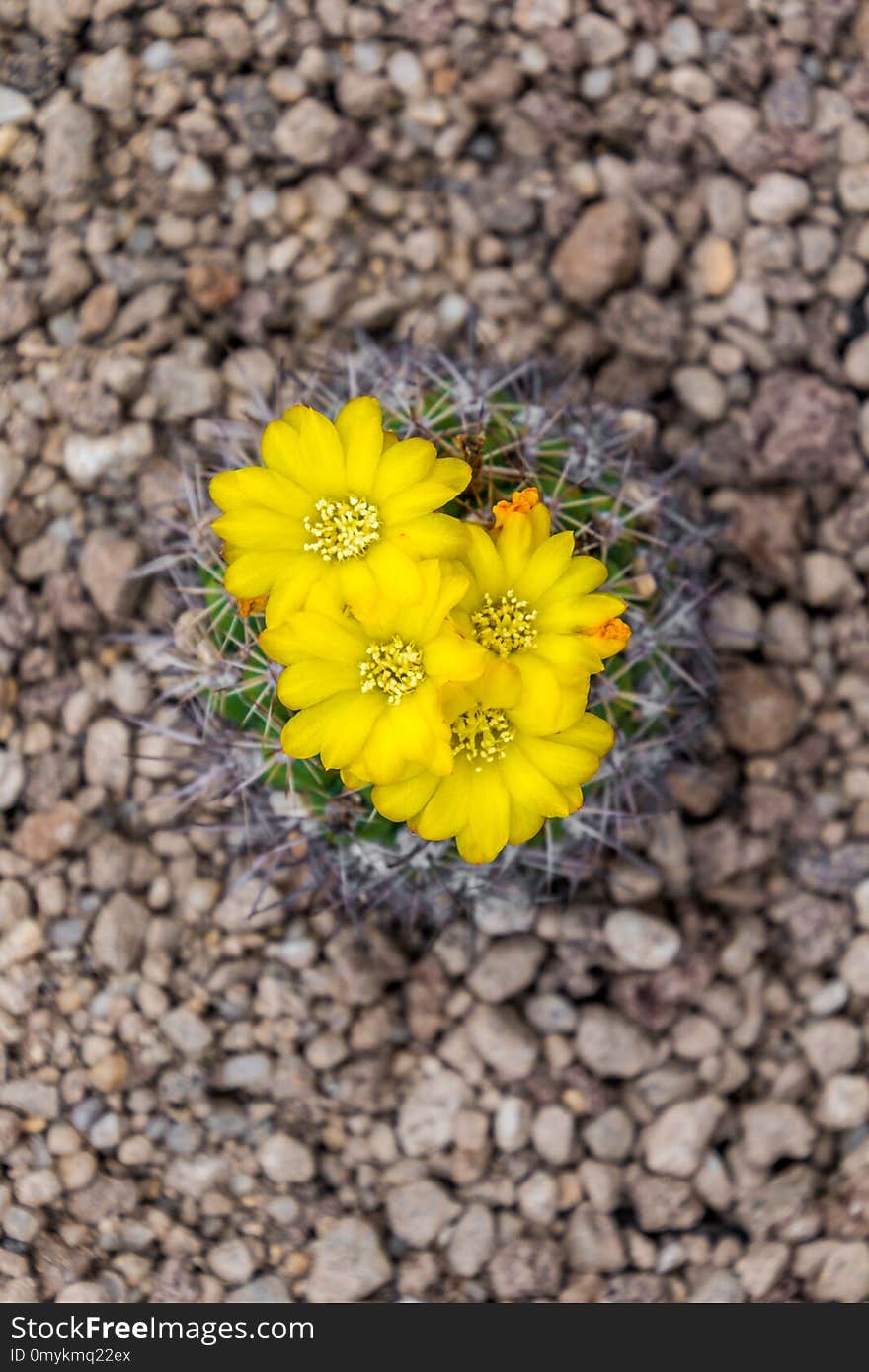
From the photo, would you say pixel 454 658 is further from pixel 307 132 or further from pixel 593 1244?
pixel 307 132

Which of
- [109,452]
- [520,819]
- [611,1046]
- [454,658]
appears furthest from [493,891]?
[109,452]

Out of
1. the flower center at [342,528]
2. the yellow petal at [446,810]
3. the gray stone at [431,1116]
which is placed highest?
the flower center at [342,528]

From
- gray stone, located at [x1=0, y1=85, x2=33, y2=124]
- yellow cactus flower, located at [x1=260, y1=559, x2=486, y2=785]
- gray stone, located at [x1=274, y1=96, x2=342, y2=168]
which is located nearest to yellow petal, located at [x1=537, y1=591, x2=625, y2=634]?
yellow cactus flower, located at [x1=260, y1=559, x2=486, y2=785]

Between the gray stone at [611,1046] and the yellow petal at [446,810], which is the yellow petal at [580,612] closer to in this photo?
the yellow petal at [446,810]

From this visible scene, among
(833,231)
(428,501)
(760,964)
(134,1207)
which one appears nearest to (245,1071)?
(134,1207)

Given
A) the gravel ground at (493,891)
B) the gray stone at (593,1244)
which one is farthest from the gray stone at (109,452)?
the gray stone at (593,1244)

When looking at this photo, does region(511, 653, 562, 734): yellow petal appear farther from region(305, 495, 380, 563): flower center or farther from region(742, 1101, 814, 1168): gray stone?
region(742, 1101, 814, 1168): gray stone

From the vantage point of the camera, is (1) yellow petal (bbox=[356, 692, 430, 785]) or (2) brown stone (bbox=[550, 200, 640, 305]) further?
(2) brown stone (bbox=[550, 200, 640, 305])
